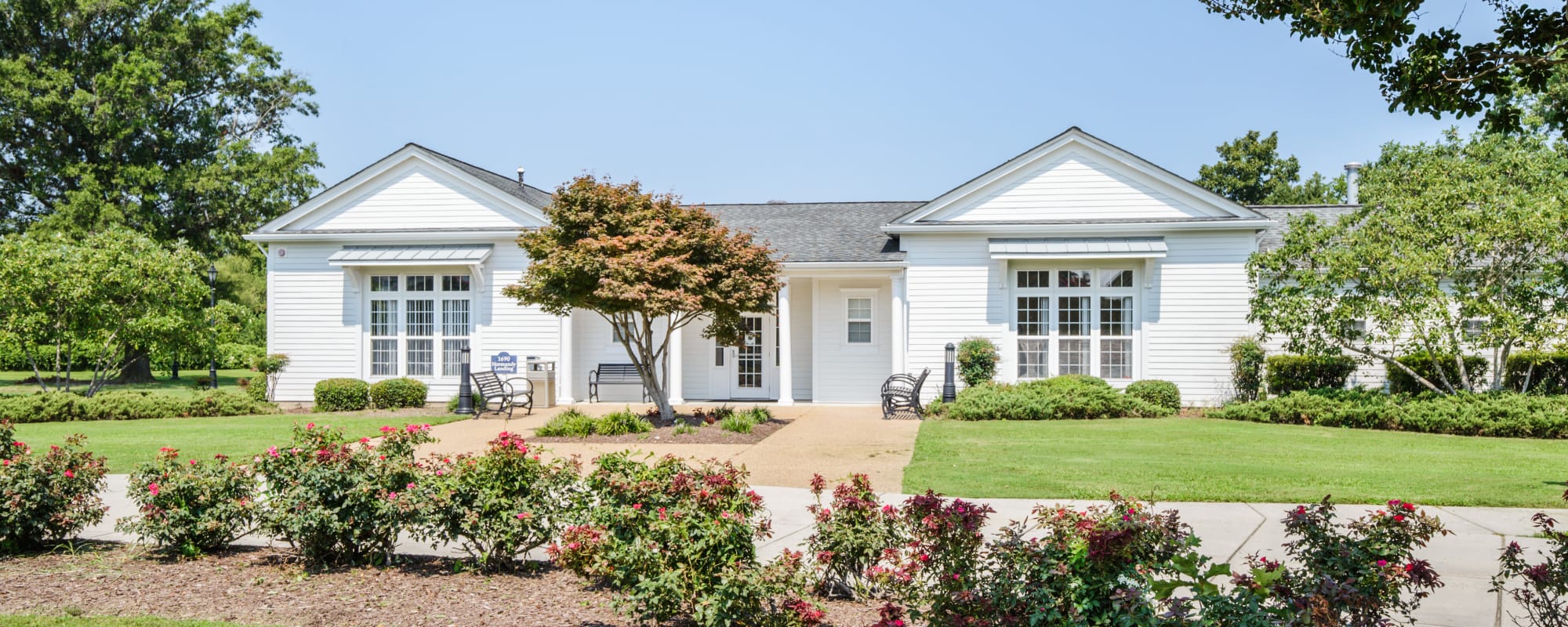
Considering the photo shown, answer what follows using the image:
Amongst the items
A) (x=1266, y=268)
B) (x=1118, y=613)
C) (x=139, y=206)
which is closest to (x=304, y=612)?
(x=1118, y=613)

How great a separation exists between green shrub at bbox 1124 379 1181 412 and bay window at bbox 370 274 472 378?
12.8 meters

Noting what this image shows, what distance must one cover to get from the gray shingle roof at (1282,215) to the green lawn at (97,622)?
19.4 meters

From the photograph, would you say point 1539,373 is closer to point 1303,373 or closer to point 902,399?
point 1303,373

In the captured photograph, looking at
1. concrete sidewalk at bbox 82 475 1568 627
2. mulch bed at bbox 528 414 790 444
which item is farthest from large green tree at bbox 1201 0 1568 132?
mulch bed at bbox 528 414 790 444

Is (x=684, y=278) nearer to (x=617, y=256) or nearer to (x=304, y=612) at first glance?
(x=617, y=256)

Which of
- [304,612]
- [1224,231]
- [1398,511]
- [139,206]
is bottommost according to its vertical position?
[304,612]

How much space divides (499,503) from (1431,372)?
17.1 m

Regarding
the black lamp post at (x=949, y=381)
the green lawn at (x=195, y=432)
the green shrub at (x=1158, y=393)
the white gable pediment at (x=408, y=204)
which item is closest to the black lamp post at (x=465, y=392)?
the green lawn at (x=195, y=432)

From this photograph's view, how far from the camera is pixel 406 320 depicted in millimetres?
19453

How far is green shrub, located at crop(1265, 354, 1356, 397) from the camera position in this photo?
Answer: 1698cm

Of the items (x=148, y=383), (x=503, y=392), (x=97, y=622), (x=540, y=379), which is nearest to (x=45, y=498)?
(x=97, y=622)

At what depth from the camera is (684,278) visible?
1331cm

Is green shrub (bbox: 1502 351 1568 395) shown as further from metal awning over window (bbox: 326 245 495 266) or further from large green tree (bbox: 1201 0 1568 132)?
metal awning over window (bbox: 326 245 495 266)

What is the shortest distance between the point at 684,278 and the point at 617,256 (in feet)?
3.21
